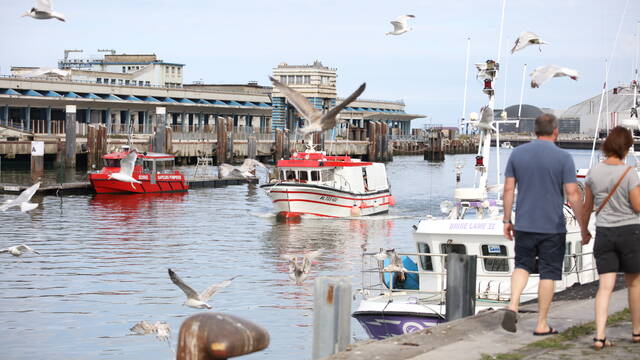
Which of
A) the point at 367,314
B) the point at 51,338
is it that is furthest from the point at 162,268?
the point at 367,314

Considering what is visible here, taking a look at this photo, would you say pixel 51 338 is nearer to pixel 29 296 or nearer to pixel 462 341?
pixel 29 296

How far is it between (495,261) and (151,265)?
1434 centimetres

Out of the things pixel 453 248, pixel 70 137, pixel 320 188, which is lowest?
pixel 320 188

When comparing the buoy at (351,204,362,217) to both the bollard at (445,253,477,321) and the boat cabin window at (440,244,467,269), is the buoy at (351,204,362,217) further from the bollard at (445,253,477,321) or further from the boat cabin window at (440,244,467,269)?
the bollard at (445,253,477,321)

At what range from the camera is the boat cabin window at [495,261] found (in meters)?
17.2

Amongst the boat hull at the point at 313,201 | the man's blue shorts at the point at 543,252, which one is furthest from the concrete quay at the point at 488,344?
the boat hull at the point at 313,201

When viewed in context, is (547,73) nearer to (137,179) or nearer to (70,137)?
(137,179)

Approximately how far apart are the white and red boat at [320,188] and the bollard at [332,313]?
3454 centimetres

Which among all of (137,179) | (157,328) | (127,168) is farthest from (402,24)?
(137,179)

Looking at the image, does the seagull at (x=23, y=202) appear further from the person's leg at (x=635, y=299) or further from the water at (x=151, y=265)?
the person's leg at (x=635, y=299)

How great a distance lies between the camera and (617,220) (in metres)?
9.43

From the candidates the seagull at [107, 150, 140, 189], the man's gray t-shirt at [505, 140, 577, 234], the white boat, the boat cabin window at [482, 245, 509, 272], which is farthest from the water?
the man's gray t-shirt at [505, 140, 577, 234]

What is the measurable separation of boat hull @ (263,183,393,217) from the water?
29.5 inches

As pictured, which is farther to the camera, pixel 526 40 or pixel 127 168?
pixel 127 168
